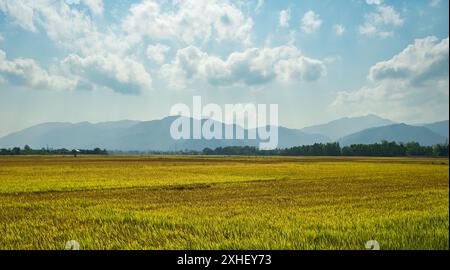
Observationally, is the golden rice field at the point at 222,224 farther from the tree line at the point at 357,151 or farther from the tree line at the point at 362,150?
the tree line at the point at 362,150

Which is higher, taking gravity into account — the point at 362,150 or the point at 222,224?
the point at 362,150

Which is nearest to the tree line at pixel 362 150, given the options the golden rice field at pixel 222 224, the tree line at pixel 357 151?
the tree line at pixel 357 151

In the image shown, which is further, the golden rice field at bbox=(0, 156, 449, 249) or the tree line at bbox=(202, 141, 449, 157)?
the tree line at bbox=(202, 141, 449, 157)

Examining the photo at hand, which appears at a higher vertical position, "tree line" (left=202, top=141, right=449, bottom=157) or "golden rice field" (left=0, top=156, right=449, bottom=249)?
"tree line" (left=202, top=141, right=449, bottom=157)

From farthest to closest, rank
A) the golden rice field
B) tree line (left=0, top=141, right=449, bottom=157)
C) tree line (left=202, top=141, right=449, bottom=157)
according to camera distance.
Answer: tree line (left=202, top=141, right=449, bottom=157) < tree line (left=0, top=141, right=449, bottom=157) < the golden rice field

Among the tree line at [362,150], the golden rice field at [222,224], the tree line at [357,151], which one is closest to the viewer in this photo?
the golden rice field at [222,224]

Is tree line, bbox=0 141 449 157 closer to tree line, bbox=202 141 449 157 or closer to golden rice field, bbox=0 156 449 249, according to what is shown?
tree line, bbox=202 141 449 157

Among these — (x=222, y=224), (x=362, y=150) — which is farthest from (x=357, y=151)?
(x=222, y=224)

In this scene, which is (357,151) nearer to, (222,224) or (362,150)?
(362,150)

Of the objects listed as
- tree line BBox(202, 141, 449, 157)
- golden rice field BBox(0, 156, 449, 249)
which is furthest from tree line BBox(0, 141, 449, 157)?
golden rice field BBox(0, 156, 449, 249)

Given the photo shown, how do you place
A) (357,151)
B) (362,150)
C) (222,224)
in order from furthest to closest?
(357,151)
(362,150)
(222,224)

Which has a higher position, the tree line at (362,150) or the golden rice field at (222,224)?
the tree line at (362,150)

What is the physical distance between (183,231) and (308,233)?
3013 millimetres

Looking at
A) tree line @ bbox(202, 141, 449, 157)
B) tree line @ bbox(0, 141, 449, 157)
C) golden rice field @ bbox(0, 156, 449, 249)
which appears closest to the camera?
golden rice field @ bbox(0, 156, 449, 249)
